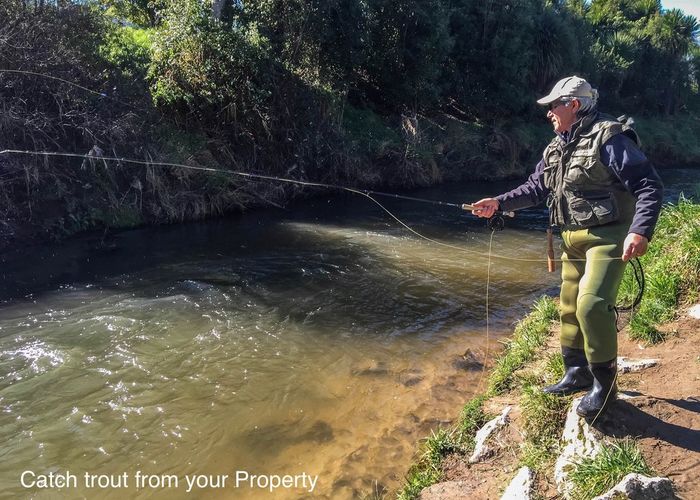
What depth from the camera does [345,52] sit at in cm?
1780

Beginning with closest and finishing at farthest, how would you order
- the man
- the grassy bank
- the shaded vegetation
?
the grassy bank
the man
the shaded vegetation

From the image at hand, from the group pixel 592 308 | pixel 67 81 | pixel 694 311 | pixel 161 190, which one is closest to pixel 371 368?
pixel 592 308

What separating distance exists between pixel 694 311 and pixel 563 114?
8.65ft

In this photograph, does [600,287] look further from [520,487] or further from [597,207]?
[520,487]

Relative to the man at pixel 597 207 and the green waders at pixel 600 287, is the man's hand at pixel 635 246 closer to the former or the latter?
the man at pixel 597 207

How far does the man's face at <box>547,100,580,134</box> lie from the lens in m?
3.45

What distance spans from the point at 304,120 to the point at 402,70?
7173 millimetres

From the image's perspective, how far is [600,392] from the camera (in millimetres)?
3311

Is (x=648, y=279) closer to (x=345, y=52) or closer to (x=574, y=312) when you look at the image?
(x=574, y=312)

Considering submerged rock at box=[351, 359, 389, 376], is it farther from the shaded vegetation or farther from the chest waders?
the shaded vegetation

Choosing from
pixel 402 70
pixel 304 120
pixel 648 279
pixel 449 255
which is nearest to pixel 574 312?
pixel 648 279

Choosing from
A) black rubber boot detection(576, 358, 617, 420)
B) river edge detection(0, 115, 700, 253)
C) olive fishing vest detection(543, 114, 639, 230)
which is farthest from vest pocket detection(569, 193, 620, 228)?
river edge detection(0, 115, 700, 253)

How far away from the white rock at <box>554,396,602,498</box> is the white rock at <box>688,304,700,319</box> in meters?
2.03

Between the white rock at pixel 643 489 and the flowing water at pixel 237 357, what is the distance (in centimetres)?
166
